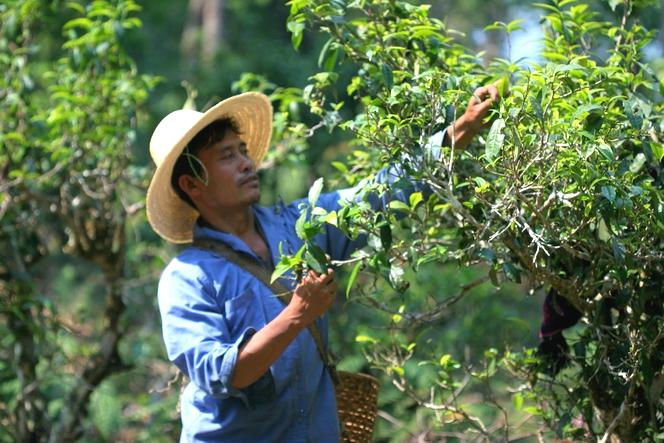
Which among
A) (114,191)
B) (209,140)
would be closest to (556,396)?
(209,140)

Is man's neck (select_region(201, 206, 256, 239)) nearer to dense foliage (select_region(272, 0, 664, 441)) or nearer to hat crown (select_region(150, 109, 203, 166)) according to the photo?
hat crown (select_region(150, 109, 203, 166))

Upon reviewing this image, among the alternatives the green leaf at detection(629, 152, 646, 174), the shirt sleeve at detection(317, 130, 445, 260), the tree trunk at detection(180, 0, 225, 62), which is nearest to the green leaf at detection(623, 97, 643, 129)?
the green leaf at detection(629, 152, 646, 174)

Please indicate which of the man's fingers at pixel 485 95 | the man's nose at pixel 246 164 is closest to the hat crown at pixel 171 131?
the man's nose at pixel 246 164

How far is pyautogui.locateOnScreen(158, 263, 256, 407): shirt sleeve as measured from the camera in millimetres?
3266

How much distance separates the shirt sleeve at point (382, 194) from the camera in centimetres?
316

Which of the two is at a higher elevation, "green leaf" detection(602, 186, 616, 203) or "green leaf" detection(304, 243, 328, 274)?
"green leaf" detection(602, 186, 616, 203)

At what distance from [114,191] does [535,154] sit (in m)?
2.77

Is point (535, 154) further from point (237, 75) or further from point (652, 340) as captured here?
point (237, 75)

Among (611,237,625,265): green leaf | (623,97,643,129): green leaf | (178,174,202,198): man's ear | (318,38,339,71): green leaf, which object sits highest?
(623,97,643,129): green leaf

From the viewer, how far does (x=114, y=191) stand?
5328 mm

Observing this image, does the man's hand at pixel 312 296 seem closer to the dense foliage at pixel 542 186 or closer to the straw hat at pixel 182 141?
the dense foliage at pixel 542 186

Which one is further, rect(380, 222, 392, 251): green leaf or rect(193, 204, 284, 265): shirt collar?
rect(193, 204, 284, 265): shirt collar

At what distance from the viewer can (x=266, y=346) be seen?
3213mm

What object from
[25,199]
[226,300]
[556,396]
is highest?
[226,300]
